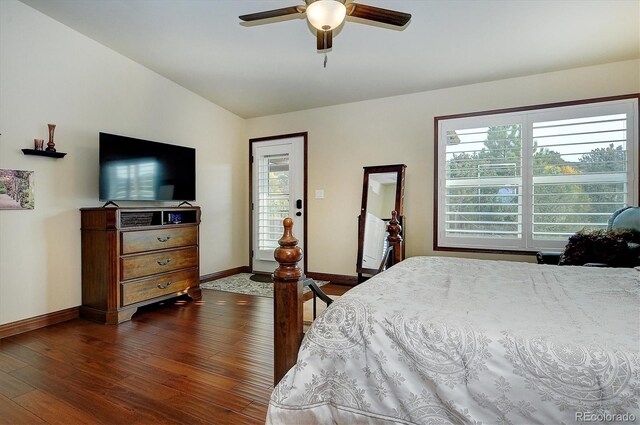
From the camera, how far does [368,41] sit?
3.14m

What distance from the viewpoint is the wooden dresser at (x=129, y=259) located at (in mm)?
3109

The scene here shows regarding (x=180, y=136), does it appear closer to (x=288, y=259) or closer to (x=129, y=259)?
(x=129, y=259)

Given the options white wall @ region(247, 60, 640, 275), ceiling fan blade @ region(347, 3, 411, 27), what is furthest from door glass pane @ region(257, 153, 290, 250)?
ceiling fan blade @ region(347, 3, 411, 27)

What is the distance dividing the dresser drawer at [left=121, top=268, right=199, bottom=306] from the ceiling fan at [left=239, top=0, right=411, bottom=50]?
257 centimetres

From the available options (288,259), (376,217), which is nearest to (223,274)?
(376,217)

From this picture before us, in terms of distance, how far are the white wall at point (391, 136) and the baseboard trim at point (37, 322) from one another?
2821 mm

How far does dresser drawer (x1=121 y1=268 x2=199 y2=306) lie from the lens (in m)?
3.22

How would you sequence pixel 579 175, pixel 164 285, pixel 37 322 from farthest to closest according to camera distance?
pixel 164 285 → pixel 579 175 → pixel 37 322

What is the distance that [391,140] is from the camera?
4.37 meters

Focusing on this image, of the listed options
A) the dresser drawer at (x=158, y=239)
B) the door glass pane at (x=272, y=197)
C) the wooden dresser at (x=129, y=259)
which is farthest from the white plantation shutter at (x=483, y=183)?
the wooden dresser at (x=129, y=259)

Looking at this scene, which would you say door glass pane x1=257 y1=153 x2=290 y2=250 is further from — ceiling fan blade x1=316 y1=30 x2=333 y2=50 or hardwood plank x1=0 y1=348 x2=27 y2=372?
hardwood plank x1=0 y1=348 x2=27 y2=372

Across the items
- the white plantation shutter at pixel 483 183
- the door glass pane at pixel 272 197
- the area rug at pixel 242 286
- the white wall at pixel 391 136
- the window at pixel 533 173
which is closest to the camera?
the window at pixel 533 173

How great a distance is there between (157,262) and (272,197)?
2.11m

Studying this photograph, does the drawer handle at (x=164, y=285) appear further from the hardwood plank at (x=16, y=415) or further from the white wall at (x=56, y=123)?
the hardwood plank at (x=16, y=415)
